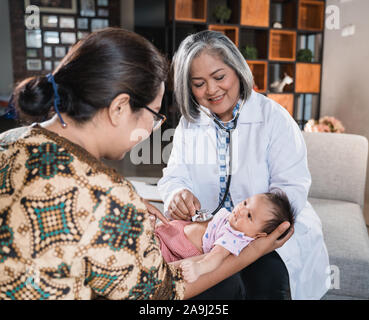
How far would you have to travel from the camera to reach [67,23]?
569cm

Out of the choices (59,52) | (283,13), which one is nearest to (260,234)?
(283,13)

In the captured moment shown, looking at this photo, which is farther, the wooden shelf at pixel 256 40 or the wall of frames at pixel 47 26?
the wall of frames at pixel 47 26

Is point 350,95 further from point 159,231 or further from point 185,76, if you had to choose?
point 159,231

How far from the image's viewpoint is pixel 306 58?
4.11 metres

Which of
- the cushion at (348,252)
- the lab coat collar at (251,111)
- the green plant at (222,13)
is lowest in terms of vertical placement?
the cushion at (348,252)

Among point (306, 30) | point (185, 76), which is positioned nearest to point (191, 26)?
point (306, 30)

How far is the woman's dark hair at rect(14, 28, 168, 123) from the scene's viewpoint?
0.73 meters

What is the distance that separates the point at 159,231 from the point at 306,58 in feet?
11.3

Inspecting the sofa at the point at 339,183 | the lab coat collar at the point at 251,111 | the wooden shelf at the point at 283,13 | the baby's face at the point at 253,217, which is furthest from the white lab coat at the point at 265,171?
the wooden shelf at the point at 283,13

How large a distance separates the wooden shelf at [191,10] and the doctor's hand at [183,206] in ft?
9.14

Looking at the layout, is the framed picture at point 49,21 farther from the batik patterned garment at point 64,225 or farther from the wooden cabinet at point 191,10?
the batik patterned garment at point 64,225

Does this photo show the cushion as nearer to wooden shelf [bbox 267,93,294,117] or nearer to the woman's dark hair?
the woman's dark hair

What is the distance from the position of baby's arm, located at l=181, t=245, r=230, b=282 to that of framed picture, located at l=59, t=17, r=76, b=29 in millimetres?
5431

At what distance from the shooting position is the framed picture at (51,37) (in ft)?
18.6
